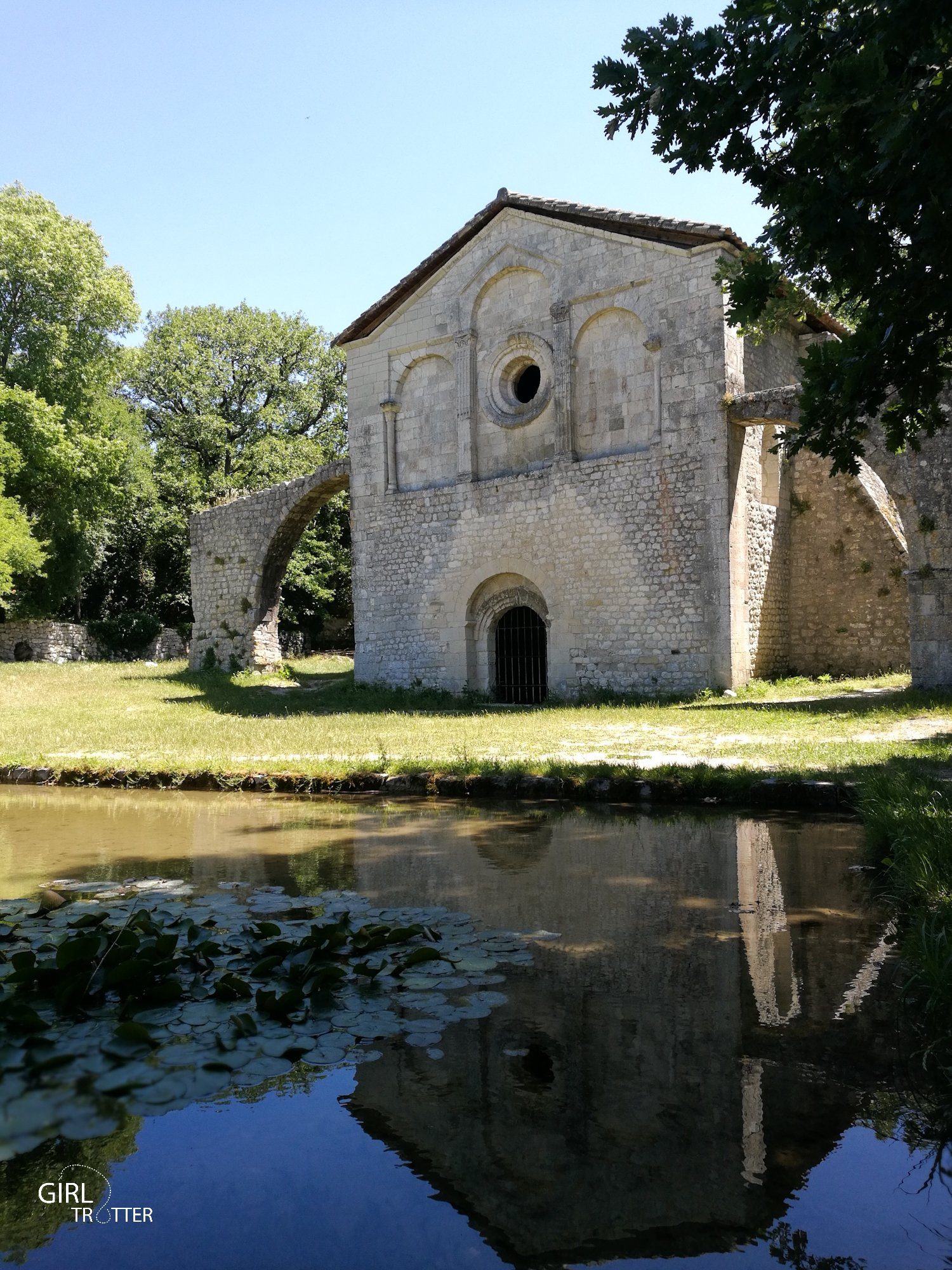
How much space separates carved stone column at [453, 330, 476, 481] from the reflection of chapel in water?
1350 centimetres

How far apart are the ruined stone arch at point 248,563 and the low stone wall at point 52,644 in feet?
24.4

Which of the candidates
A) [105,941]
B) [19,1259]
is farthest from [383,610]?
[19,1259]

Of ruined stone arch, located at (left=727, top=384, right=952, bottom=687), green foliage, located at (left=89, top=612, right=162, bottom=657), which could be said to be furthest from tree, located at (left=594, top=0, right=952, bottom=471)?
green foliage, located at (left=89, top=612, right=162, bottom=657)

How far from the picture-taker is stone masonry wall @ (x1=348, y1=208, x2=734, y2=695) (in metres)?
14.8

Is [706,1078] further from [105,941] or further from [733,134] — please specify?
[733,134]

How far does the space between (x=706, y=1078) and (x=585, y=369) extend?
14832 millimetres

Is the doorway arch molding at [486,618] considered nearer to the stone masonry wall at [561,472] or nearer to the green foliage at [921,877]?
the stone masonry wall at [561,472]

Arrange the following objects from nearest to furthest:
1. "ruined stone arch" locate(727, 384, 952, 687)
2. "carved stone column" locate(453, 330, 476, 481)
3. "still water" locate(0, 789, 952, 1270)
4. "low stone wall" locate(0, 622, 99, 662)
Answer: "still water" locate(0, 789, 952, 1270) < "ruined stone arch" locate(727, 384, 952, 687) < "carved stone column" locate(453, 330, 476, 481) < "low stone wall" locate(0, 622, 99, 662)

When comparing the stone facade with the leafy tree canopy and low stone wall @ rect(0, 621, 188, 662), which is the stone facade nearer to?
low stone wall @ rect(0, 621, 188, 662)

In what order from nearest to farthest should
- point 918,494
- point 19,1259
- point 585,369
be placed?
point 19,1259 → point 918,494 → point 585,369

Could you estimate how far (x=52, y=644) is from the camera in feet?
91.1

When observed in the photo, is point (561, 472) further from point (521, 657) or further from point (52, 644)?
point (52, 644)

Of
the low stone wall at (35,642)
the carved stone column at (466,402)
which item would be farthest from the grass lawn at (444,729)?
the low stone wall at (35,642)

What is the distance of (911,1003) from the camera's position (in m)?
3.14
